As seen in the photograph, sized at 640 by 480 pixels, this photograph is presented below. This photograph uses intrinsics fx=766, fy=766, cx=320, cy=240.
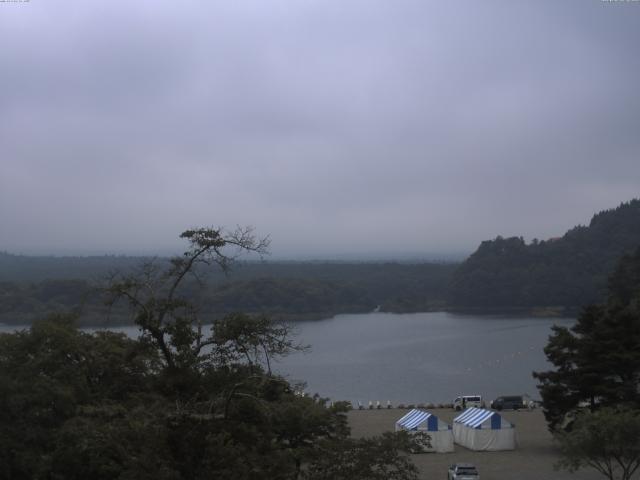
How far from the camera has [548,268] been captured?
7431cm

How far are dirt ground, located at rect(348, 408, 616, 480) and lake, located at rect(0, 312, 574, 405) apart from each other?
4815 millimetres

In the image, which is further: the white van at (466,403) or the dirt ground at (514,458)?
the white van at (466,403)

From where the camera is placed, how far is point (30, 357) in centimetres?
1007

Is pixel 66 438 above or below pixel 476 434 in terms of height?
above

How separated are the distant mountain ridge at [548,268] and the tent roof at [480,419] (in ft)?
171

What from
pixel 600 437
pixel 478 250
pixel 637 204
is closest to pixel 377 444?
pixel 600 437

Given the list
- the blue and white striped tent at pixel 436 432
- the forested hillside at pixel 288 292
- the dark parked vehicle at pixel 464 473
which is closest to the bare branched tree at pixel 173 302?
the dark parked vehicle at pixel 464 473

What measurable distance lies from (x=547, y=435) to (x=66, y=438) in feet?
42.5

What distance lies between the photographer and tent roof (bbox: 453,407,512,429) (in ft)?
52.6

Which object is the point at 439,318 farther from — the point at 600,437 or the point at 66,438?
the point at 66,438

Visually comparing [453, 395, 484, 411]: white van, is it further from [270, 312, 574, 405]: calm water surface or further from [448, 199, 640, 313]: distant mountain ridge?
[448, 199, 640, 313]: distant mountain ridge

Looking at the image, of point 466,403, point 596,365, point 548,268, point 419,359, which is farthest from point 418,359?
point 548,268

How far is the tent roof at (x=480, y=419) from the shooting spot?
16.0 metres

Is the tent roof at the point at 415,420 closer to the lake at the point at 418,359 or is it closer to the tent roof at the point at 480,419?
the tent roof at the point at 480,419
